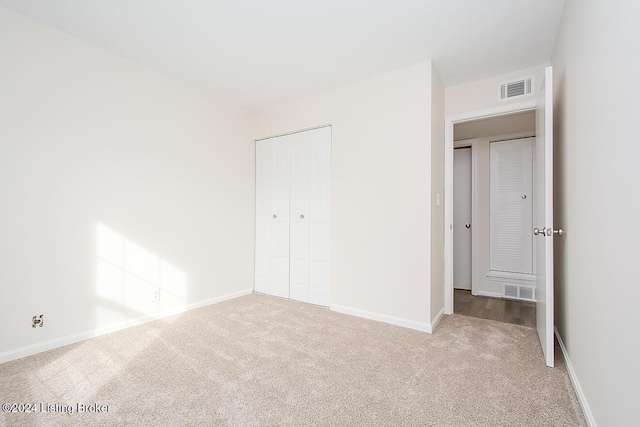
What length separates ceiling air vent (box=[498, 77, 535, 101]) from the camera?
2.77 m

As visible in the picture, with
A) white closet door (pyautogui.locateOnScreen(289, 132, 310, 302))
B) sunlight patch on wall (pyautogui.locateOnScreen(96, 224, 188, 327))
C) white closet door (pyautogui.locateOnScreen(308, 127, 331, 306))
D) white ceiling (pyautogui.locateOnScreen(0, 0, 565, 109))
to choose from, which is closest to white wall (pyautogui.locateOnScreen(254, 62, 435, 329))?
white closet door (pyautogui.locateOnScreen(308, 127, 331, 306))

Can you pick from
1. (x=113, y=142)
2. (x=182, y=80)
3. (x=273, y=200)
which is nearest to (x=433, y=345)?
(x=273, y=200)

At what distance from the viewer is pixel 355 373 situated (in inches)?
75.0

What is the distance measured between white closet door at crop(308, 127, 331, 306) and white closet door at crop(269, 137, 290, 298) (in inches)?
14.6

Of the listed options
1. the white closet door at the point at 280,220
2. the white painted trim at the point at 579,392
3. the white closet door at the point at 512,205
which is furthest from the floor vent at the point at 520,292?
the white closet door at the point at 280,220

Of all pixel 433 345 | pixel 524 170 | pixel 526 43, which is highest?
pixel 526 43

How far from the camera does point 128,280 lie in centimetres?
272

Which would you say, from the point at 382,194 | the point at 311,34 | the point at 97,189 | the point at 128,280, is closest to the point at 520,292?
the point at 382,194

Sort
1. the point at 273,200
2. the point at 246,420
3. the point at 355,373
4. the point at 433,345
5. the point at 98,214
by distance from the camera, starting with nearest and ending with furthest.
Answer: the point at 246,420 < the point at 355,373 < the point at 433,345 < the point at 98,214 < the point at 273,200

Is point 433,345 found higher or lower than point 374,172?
lower

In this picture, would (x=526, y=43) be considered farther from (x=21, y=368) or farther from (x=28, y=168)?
(x=21, y=368)

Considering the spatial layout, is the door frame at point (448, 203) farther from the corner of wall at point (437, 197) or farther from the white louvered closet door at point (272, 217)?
the white louvered closet door at point (272, 217)

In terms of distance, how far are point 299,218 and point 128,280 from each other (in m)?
1.83

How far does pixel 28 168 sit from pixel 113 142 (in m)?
0.63
